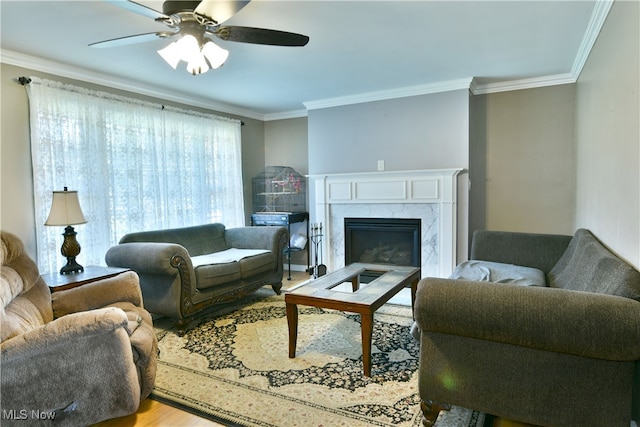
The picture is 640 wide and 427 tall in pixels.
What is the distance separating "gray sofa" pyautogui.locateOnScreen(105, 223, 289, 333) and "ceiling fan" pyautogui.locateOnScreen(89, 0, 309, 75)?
60.0 inches

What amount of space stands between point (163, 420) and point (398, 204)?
10.7 ft

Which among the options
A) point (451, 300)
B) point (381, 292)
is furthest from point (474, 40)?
point (451, 300)

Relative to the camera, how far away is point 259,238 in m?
4.18

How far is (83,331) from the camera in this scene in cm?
159

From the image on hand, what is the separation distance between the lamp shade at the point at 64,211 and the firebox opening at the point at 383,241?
9.61 ft

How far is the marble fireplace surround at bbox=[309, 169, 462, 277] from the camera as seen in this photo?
4125 mm

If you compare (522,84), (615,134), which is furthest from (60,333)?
(522,84)

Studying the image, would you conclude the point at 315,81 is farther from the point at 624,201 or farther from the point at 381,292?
the point at 624,201

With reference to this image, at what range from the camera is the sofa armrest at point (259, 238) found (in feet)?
13.5

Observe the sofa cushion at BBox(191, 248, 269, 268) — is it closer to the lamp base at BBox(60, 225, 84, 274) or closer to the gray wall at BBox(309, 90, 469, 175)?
the lamp base at BBox(60, 225, 84, 274)

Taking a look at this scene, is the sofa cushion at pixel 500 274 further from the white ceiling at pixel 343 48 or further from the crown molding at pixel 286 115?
the crown molding at pixel 286 115

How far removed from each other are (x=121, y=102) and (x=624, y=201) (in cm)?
409

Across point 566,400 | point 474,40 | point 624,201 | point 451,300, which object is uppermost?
point 474,40

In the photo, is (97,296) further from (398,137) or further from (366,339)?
(398,137)
